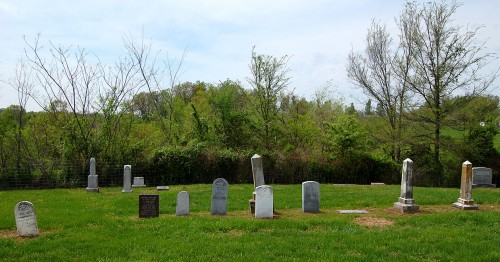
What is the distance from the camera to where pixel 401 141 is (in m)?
25.9

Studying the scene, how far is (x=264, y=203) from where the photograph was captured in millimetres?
10461

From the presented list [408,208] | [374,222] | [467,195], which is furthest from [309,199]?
[467,195]

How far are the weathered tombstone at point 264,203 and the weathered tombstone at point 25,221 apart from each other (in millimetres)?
5059

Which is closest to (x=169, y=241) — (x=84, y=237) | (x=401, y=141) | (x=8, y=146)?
(x=84, y=237)

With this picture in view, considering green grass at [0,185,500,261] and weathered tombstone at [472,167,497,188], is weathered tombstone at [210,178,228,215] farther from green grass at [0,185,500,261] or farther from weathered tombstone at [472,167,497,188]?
weathered tombstone at [472,167,497,188]

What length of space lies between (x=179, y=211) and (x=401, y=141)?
19081 mm

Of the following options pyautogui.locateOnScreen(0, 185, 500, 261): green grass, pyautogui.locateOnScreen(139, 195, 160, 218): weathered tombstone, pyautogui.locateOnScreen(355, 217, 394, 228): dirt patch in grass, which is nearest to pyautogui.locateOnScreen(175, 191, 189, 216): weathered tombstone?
pyautogui.locateOnScreen(0, 185, 500, 261): green grass

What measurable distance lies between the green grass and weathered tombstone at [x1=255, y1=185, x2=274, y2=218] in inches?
12.3

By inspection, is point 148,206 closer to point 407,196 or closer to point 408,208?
point 408,208

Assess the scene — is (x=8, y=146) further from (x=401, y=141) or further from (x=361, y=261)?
(x=401, y=141)

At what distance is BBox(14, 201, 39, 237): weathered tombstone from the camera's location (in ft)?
27.6

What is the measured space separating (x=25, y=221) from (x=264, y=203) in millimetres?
5419

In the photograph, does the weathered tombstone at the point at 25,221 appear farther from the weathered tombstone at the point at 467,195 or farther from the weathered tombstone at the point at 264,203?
the weathered tombstone at the point at 467,195

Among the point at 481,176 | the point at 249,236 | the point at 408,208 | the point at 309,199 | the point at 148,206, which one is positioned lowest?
the point at 249,236
